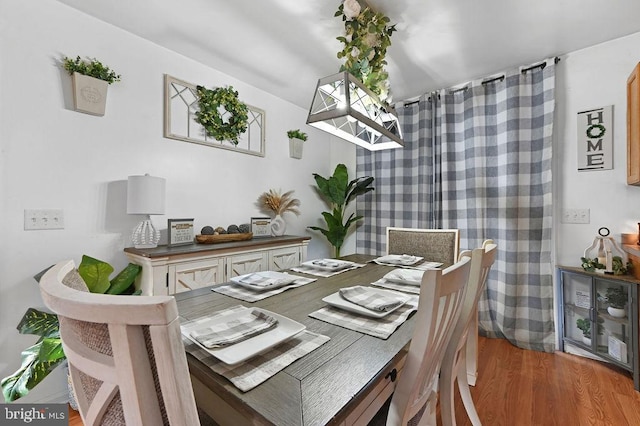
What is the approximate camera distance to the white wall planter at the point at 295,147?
3.26m

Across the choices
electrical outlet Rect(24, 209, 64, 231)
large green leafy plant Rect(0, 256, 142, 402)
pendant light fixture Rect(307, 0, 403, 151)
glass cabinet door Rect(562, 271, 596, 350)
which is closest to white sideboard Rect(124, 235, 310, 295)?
large green leafy plant Rect(0, 256, 142, 402)

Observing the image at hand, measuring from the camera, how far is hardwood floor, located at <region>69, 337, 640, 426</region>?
1.54 meters

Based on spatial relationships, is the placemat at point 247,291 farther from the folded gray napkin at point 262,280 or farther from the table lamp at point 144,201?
the table lamp at point 144,201

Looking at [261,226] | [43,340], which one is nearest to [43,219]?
[43,340]

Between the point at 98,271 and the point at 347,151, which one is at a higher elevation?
the point at 347,151

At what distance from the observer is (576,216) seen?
7.49 ft

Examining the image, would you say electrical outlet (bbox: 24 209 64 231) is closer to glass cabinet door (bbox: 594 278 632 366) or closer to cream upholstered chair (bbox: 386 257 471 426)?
cream upholstered chair (bbox: 386 257 471 426)

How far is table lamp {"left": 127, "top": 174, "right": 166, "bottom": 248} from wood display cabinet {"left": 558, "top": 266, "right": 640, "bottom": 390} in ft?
10.6

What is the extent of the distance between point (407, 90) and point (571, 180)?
5.67 feet

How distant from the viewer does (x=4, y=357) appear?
1540 mm

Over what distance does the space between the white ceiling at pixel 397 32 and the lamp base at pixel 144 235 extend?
56.3 inches

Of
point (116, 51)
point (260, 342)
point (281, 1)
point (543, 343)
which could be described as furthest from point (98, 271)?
point (543, 343)

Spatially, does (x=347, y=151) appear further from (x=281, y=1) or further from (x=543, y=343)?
(x=543, y=343)

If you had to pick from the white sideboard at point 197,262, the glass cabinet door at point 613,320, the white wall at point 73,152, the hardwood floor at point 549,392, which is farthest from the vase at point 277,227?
the glass cabinet door at point 613,320
